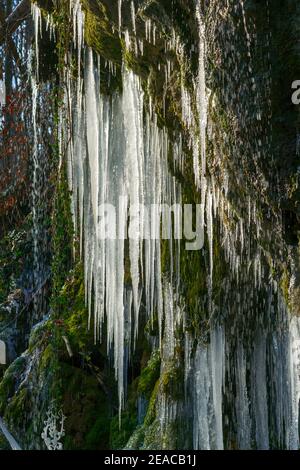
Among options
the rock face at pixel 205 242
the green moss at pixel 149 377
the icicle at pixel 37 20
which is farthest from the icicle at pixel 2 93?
the green moss at pixel 149 377

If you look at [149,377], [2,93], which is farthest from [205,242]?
[2,93]

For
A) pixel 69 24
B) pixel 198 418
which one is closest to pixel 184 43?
pixel 69 24

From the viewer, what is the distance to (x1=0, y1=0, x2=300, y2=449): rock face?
3.86m

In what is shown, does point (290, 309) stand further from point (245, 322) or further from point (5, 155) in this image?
point (5, 155)

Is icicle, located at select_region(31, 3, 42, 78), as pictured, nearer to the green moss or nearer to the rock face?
the rock face

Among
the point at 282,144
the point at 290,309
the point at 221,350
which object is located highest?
the point at 282,144

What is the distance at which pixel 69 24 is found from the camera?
5648mm

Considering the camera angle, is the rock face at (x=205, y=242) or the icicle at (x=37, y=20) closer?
the rock face at (x=205, y=242)

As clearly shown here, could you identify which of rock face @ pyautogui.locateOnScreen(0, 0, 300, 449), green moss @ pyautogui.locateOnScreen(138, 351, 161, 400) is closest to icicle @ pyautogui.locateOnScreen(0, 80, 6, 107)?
rock face @ pyautogui.locateOnScreen(0, 0, 300, 449)

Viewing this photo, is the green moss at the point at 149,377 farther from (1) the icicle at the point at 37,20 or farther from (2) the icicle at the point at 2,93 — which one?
(2) the icicle at the point at 2,93

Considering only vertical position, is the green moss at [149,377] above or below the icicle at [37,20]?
below

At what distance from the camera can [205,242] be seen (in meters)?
5.39

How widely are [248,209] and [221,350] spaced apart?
57.7 inches

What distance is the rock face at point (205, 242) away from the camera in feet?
12.6
